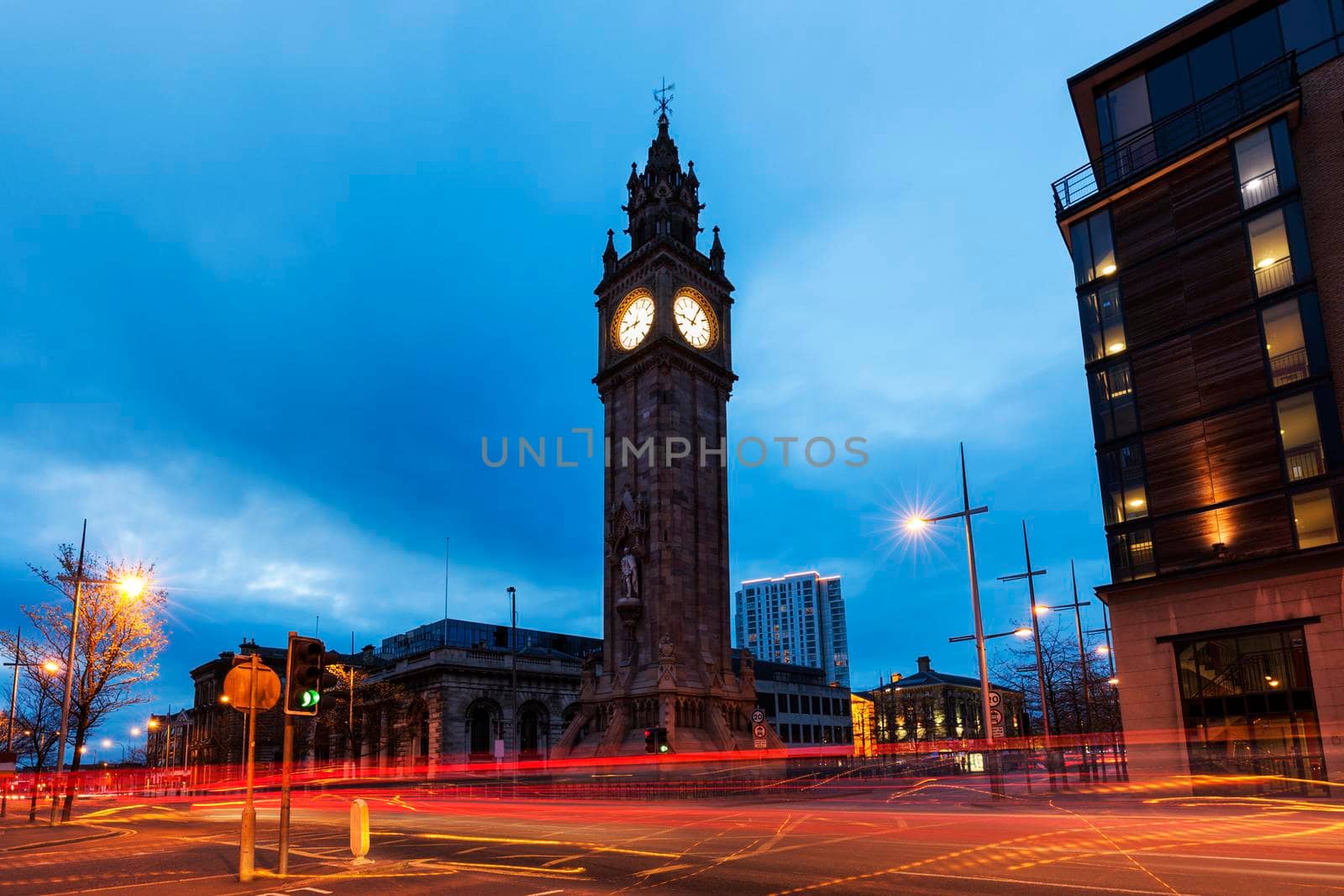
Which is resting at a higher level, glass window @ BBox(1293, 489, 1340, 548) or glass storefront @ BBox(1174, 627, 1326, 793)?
glass window @ BBox(1293, 489, 1340, 548)

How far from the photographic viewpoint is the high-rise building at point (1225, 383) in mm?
32875

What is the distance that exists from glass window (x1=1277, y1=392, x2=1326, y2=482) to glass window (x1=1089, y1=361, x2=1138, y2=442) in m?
5.86

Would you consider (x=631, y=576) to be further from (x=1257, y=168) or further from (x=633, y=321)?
(x=1257, y=168)

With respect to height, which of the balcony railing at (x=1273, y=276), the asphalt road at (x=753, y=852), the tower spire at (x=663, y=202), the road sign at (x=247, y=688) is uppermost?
the tower spire at (x=663, y=202)

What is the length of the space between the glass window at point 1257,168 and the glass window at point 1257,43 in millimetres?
3470

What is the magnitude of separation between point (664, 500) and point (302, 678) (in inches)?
1618

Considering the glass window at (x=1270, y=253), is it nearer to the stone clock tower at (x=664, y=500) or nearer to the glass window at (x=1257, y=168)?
the glass window at (x=1257, y=168)

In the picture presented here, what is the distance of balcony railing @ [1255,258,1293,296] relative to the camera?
117ft

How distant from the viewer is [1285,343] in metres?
35.5

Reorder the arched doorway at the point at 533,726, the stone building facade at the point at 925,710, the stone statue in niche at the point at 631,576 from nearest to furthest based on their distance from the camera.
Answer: the stone statue in niche at the point at 631,576
the arched doorway at the point at 533,726
the stone building facade at the point at 925,710

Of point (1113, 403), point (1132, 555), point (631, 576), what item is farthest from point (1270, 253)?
point (631, 576)

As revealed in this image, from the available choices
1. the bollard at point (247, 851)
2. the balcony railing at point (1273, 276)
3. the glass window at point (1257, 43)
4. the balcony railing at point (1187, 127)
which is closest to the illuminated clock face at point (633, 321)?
the balcony railing at point (1187, 127)

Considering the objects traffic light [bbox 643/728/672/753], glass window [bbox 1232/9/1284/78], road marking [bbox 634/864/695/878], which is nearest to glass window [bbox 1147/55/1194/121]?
glass window [bbox 1232/9/1284/78]

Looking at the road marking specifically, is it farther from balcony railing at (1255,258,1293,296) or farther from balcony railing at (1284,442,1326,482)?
balcony railing at (1255,258,1293,296)
